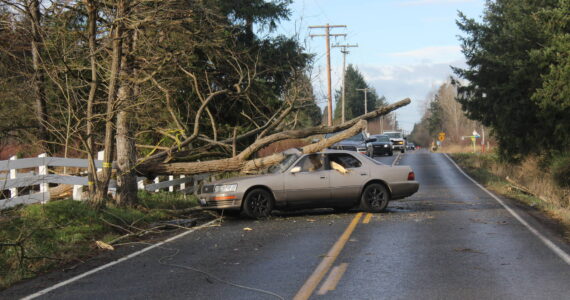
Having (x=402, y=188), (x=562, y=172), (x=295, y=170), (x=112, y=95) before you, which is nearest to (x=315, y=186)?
(x=295, y=170)

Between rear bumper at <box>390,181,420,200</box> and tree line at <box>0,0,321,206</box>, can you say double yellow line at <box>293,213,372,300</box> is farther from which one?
tree line at <box>0,0,321,206</box>

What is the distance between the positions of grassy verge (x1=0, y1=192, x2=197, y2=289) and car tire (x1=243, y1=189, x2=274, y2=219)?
1939 mm

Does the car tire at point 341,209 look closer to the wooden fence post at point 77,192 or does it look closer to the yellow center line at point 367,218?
the yellow center line at point 367,218

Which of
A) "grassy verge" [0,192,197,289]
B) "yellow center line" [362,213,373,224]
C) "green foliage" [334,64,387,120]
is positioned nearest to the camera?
"grassy verge" [0,192,197,289]

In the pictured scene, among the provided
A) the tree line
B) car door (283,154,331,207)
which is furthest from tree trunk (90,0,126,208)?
car door (283,154,331,207)

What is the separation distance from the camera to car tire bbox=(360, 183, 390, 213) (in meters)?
15.0

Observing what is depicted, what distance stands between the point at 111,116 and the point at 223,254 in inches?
217

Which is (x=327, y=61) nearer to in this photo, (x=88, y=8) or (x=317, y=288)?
(x=88, y=8)

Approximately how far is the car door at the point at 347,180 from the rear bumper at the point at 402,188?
0.70m

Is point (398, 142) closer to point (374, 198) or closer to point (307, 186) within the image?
point (374, 198)

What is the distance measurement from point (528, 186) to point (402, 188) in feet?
38.1

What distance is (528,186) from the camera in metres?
24.8

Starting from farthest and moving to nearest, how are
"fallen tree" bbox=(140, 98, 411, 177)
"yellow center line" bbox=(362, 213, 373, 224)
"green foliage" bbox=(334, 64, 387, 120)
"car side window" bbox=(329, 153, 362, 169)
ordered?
1. "green foliage" bbox=(334, 64, 387, 120)
2. "fallen tree" bbox=(140, 98, 411, 177)
3. "car side window" bbox=(329, 153, 362, 169)
4. "yellow center line" bbox=(362, 213, 373, 224)

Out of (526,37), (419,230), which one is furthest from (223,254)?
(526,37)
